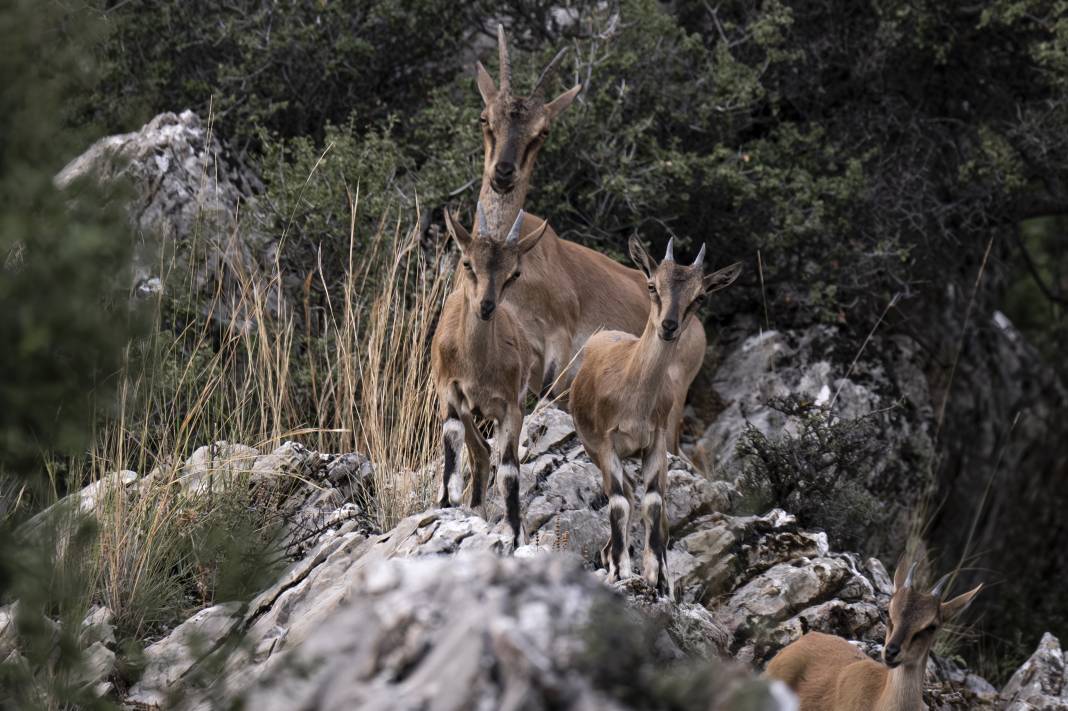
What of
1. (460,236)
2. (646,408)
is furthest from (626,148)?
(646,408)

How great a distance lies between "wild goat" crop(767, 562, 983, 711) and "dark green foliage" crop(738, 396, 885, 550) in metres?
2.09

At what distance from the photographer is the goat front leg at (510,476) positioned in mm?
7680

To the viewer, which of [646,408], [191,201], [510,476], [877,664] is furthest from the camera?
[191,201]

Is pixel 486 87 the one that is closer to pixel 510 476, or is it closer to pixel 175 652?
pixel 510 476

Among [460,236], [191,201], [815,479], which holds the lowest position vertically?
[815,479]

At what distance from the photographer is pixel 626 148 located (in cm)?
1223

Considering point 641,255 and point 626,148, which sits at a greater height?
point 641,255

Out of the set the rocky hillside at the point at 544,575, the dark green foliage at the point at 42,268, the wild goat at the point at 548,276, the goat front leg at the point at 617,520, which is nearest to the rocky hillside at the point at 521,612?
the rocky hillside at the point at 544,575

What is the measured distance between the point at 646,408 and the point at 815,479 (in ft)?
7.64

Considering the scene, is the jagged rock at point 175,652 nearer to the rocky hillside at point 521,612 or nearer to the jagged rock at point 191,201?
the rocky hillside at point 521,612

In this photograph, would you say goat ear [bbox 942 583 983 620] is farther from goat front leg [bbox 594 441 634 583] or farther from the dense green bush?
the dense green bush

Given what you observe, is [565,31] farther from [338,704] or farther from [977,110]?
[338,704]

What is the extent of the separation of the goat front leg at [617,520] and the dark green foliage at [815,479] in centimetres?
200

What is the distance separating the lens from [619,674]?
2938mm
